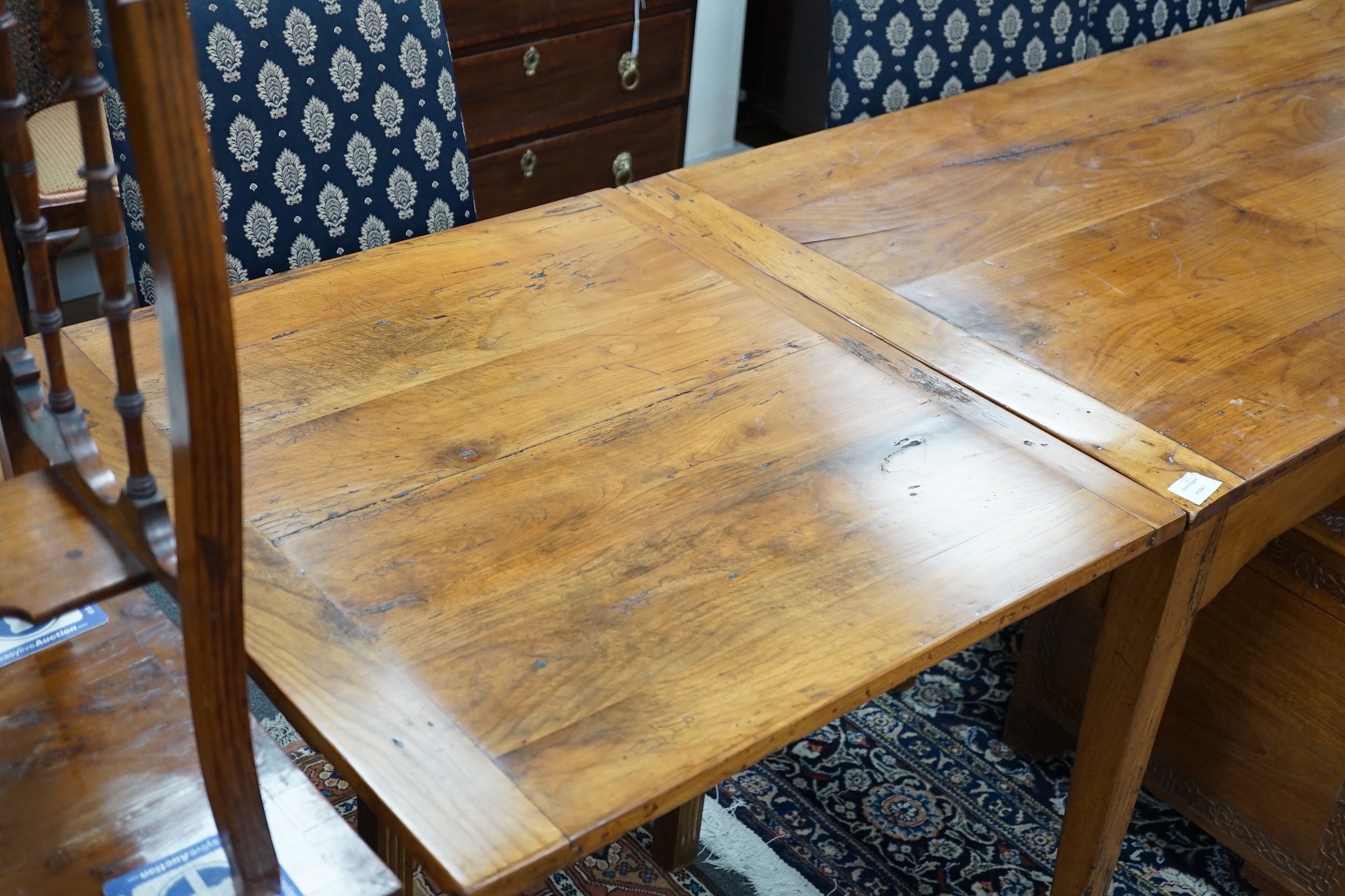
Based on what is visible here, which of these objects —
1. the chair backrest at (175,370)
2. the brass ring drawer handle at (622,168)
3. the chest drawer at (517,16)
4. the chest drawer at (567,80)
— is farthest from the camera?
the brass ring drawer handle at (622,168)

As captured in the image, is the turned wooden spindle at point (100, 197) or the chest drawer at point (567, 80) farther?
the chest drawer at point (567, 80)

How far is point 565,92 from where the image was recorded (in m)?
2.65

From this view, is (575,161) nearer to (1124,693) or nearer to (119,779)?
(1124,693)

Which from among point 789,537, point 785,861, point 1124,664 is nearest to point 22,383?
point 789,537

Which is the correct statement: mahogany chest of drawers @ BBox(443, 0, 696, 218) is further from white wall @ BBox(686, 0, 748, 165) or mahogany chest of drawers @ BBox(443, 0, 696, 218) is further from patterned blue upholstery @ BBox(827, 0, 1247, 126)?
patterned blue upholstery @ BBox(827, 0, 1247, 126)

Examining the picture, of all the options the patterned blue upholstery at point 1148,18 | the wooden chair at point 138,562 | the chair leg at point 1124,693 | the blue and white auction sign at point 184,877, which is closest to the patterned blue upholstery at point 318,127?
the wooden chair at point 138,562

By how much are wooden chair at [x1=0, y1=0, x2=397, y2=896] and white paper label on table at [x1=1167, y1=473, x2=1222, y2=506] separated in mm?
→ 647

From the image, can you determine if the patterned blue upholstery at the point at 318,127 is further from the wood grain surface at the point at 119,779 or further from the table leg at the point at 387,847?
the table leg at the point at 387,847

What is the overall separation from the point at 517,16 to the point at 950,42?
36.3 inches

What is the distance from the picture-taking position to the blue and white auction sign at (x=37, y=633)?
3.30 ft

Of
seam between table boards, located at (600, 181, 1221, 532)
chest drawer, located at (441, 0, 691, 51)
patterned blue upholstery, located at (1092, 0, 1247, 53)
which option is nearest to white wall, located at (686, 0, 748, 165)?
chest drawer, located at (441, 0, 691, 51)

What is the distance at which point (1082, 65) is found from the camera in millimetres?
1857

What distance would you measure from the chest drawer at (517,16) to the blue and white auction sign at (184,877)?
1.81 m

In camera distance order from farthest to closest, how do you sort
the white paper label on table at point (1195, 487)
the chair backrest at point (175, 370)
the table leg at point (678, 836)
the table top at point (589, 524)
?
the table leg at point (678, 836), the white paper label on table at point (1195, 487), the table top at point (589, 524), the chair backrest at point (175, 370)
